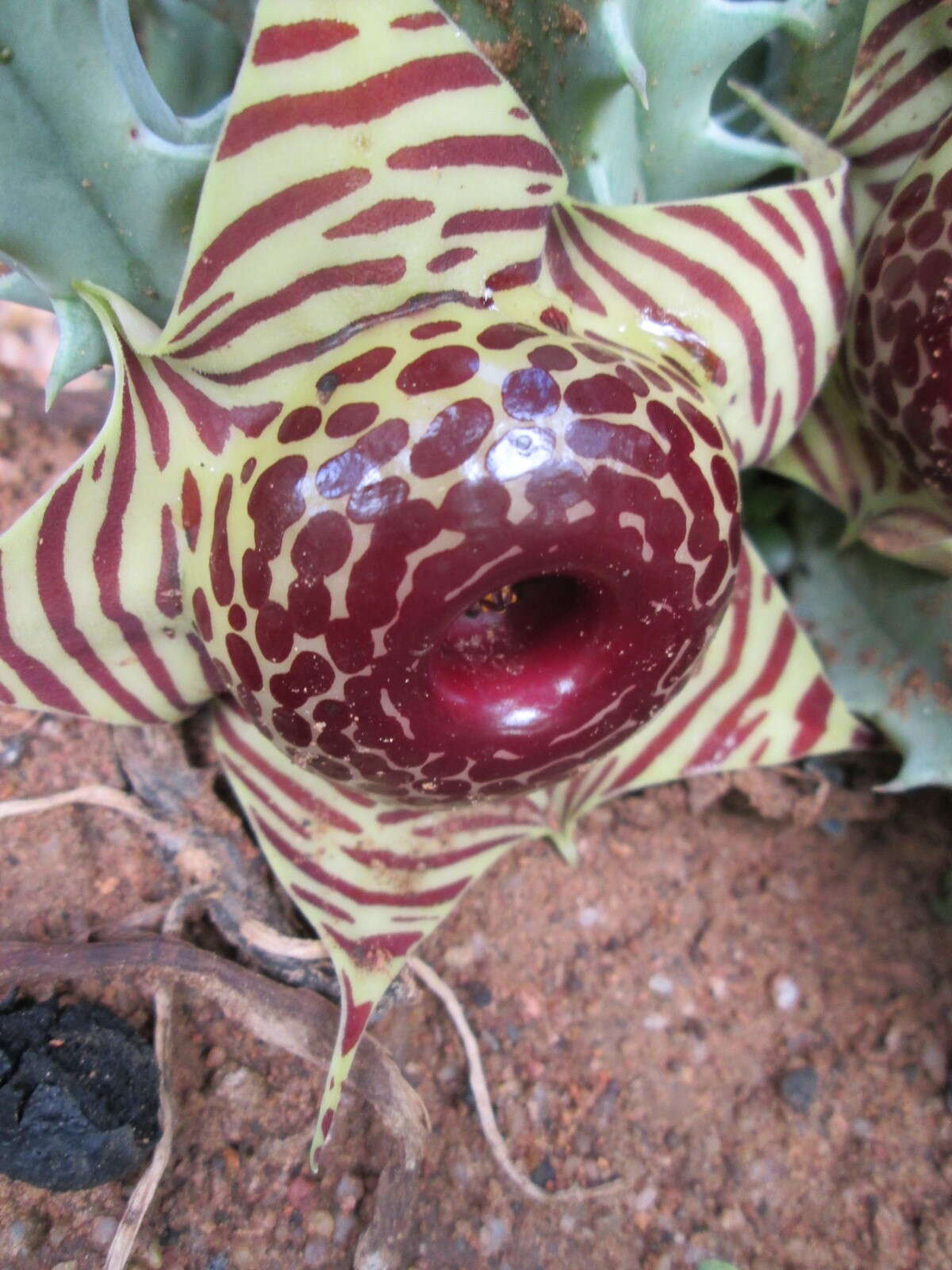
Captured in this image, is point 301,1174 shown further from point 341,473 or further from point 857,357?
point 857,357

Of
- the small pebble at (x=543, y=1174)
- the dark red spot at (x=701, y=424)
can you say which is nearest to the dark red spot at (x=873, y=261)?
the dark red spot at (x=701, y=424)

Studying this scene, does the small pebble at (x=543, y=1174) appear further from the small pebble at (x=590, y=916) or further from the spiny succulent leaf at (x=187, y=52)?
the spiny succulent leaf at (x=187, y=52)

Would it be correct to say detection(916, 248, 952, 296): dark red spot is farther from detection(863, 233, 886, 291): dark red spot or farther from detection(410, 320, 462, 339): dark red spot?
detection(410, 320, 462, 339): dark red spot

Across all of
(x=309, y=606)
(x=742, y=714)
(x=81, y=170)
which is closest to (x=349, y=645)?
(x=309, y=606)

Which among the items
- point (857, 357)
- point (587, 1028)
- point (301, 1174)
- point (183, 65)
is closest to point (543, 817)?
point (587, 1028)

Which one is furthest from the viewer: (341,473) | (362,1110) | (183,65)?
(183,65)
